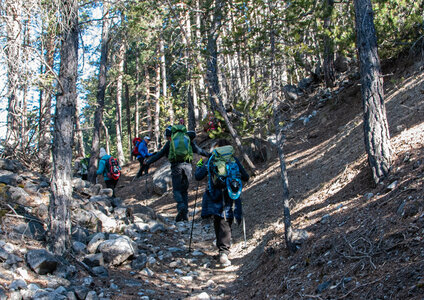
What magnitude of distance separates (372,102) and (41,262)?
5507mm

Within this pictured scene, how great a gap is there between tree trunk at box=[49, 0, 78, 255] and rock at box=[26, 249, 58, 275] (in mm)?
465

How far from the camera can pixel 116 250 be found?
6055 millimetres

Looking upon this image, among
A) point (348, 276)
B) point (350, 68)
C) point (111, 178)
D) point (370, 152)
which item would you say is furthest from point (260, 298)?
point (350, 68)

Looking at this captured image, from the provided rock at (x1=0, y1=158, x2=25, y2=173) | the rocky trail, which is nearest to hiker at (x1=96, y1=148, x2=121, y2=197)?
the rocky trail

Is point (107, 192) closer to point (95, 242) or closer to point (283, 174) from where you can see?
point (95, 242)

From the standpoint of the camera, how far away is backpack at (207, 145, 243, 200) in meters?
6.82

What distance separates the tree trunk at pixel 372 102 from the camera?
6.00 metres

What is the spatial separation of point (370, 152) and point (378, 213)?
1.66 metres

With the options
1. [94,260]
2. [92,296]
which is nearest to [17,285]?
[92,296]

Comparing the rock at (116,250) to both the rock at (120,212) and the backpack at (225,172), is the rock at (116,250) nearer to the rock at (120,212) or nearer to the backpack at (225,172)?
the backpack at (225,172)

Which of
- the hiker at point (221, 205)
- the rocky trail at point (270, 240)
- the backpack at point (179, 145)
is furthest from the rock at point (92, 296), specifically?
the backpack at point (179, 145)

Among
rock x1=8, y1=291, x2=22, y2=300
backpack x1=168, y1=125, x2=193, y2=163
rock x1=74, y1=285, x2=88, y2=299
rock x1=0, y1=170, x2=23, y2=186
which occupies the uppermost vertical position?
rock x1=0, y1=170, x2=23, y2=186

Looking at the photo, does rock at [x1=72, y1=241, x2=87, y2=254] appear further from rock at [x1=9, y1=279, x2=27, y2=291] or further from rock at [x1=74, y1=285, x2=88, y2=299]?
rock at [x1=9, y1=279, x2=27, y2=291]

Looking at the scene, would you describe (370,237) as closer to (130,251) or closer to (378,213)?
(378,213)
